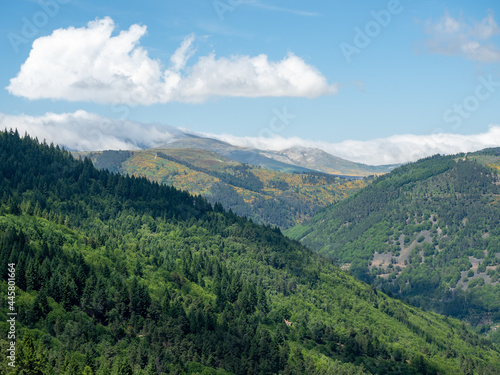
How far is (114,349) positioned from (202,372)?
93.3 ft

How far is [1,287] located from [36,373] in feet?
178

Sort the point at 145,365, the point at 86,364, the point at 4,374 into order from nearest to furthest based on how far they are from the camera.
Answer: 1. the point at 4,374
2. the point at 86,364
3. the point at 145,365

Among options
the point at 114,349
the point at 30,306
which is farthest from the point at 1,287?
the point at 114,349

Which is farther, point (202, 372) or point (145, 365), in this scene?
point (202, 372)

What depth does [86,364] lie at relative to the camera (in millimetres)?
166000

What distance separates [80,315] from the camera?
7859 inches

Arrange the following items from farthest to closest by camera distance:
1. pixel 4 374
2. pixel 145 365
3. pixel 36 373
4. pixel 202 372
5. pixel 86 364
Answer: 1. pixel 202 372
2. pixel 145 365
3. pixel 86 364
4. pixel 36 373
5. pixel 4 374

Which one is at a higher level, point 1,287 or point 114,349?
point 1,287

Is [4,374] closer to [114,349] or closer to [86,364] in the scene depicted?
[86,364]

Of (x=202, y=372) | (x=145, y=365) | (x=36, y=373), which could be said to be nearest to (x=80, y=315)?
(x=145, y=365)

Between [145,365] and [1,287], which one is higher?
[1,287]

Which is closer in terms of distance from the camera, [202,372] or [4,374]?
[4,374]

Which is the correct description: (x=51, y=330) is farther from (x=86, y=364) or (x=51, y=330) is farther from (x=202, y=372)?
(x=202, y=372)

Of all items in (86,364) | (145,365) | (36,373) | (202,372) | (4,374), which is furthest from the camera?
(202,372)
